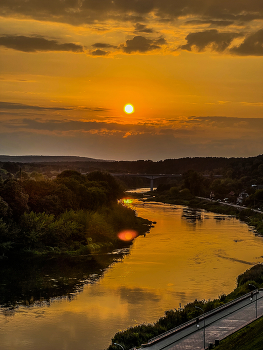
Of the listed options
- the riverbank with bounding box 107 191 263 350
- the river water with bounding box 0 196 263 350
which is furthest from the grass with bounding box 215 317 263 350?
the river water with bounding box 0 196 263 350

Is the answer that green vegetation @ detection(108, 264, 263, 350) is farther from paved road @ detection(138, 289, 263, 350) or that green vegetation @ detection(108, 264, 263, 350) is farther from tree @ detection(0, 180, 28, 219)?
tree @ detection(0, 180, 28, 219)

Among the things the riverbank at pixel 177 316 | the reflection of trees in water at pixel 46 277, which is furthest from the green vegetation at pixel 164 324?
the reflection of trees in water at pixel 46 277

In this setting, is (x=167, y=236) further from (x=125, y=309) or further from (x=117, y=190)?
(x=125, y=309)

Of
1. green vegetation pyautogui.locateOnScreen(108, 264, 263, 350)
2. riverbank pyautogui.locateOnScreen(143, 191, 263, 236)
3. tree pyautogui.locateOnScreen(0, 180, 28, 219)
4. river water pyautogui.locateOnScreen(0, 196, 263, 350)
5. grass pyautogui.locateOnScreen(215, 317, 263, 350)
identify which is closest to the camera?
grass pyautogui.locateOnScreen(215, 317, 263, 350)

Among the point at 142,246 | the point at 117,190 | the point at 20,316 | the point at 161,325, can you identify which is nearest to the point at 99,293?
the point at 20,316

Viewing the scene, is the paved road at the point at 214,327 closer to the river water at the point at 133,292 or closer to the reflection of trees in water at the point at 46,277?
the river water at the point at 133,292
